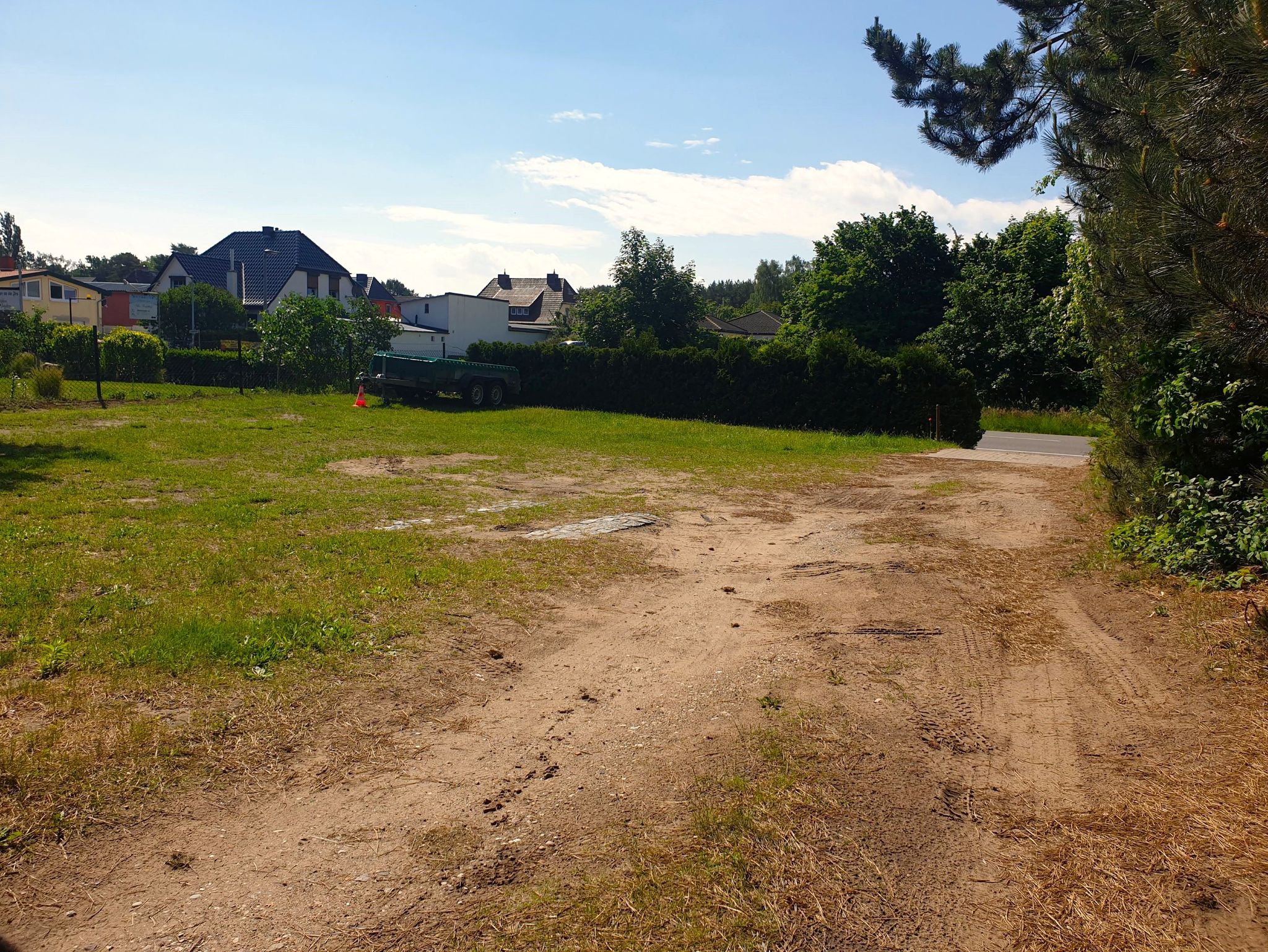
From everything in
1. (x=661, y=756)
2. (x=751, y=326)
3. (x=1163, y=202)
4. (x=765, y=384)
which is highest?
(x=751, y=326)

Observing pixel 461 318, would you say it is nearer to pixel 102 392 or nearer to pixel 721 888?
pixel 102 392

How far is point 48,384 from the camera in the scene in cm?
2138

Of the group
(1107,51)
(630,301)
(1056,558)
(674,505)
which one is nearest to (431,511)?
(674,505)

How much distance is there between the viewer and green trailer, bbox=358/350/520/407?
25.1m

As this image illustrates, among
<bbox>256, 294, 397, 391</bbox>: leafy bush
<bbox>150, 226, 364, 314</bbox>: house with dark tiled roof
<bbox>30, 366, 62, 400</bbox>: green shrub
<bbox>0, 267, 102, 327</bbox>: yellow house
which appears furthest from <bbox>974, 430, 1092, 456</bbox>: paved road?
<bbox>0, 267, 102, 327</bbox>: yellow house

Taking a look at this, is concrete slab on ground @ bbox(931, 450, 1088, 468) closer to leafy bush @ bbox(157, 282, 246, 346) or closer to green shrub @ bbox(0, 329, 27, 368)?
green shrub @ bbox(0, 329, 27, 368)

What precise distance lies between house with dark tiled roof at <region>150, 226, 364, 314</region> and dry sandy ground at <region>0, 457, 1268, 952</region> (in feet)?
176

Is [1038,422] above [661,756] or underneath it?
above

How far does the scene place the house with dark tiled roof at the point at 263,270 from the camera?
54.6 meters

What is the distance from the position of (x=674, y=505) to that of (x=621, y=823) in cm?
757

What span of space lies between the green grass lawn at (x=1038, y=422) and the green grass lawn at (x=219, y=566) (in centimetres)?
1576

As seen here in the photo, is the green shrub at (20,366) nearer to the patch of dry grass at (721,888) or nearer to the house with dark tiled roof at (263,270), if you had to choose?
the patch of dry grass at (721,888)

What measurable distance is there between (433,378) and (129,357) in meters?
15.1

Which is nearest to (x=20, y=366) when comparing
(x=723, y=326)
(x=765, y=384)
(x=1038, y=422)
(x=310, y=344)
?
(x=310, y=344)
